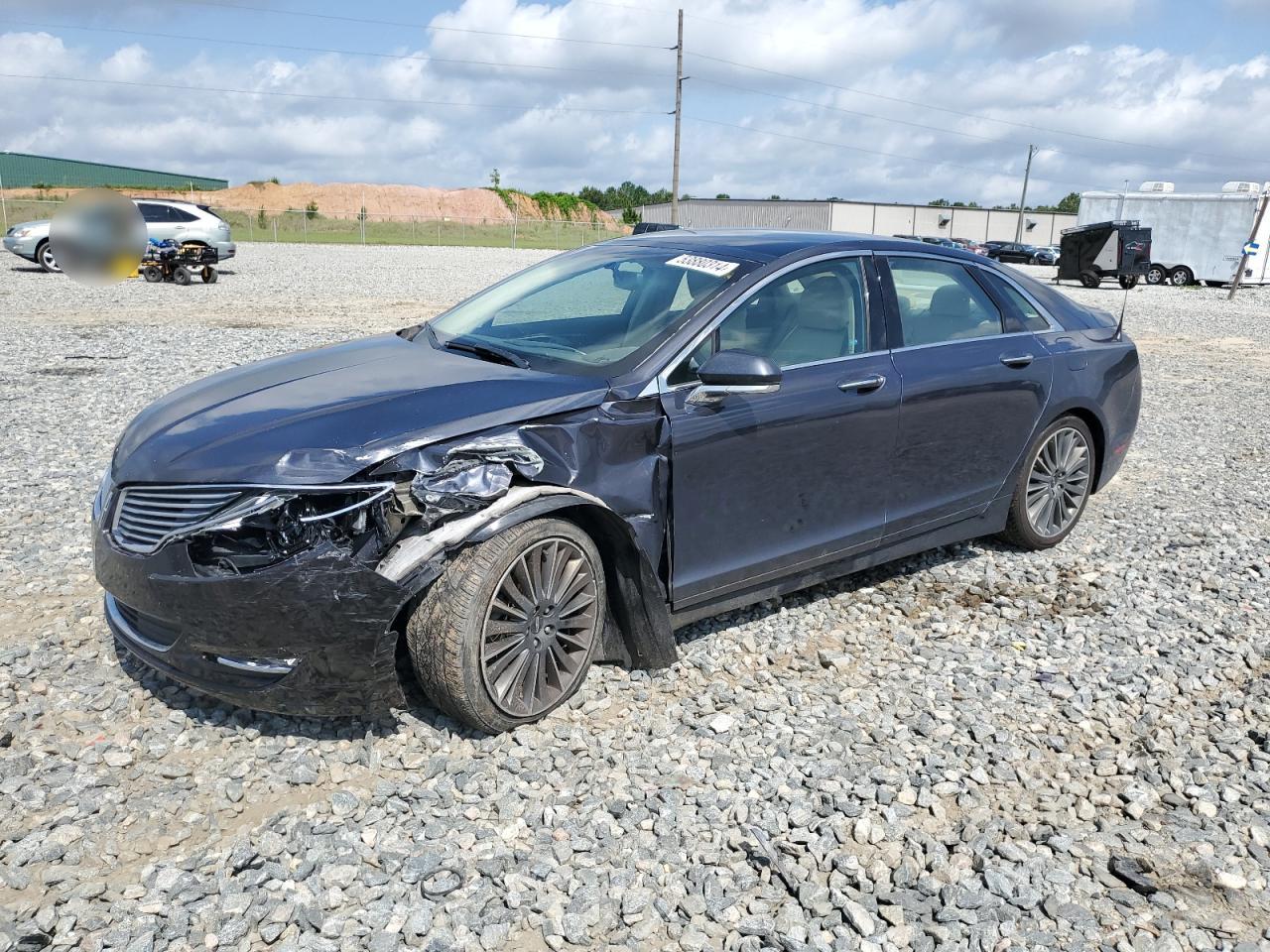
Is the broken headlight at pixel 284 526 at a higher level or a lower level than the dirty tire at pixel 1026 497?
Answer: higher

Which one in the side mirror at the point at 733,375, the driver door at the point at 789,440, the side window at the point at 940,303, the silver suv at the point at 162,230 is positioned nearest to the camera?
the side mirror at the point at 733,375

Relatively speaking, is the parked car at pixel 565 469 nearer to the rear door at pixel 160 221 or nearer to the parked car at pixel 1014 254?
the rear door at pixel 160 221

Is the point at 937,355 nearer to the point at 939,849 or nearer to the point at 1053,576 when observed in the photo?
the point at 1053,576

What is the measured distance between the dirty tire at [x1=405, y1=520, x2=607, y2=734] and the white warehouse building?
64156mm

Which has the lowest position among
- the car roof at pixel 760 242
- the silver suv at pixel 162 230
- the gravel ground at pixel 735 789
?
the gravel ground at pixel 735 789

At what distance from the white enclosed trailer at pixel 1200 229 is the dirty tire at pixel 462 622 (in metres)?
36.8

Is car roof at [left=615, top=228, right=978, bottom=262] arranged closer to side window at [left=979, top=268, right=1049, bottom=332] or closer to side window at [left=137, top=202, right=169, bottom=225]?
side window at [left=979, top=268, right=1049, bottom=332]

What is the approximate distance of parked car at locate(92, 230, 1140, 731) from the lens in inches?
120

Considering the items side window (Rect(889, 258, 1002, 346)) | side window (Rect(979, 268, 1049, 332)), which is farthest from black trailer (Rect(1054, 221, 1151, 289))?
side window (Rect(889, 258, 1002, 346))

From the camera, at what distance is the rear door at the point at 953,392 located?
14.6 ft

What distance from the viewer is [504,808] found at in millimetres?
3080

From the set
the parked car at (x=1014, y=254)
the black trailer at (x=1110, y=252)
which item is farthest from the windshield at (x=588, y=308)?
the parked car at (x=1014, y=254)

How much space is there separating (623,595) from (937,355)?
196 cm

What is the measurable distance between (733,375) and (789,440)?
0.52 meters
